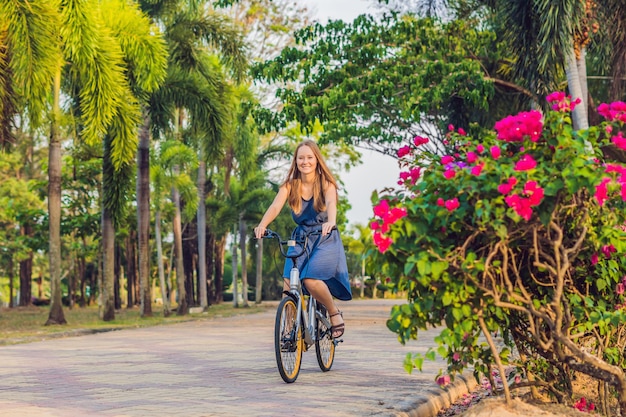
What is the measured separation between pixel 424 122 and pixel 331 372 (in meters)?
23.0

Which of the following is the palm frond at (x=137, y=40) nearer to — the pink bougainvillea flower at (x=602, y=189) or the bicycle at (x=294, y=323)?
the bicycle at (x=294, y=323)

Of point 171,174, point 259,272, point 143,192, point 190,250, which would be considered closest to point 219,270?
point 190,250

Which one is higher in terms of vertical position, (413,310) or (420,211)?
(420,211)

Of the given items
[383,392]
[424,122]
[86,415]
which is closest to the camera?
[86,415]

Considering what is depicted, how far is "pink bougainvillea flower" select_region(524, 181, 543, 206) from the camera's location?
479 centimetres

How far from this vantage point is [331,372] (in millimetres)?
9086

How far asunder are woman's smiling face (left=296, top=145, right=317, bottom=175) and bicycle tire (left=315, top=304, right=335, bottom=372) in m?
1.31

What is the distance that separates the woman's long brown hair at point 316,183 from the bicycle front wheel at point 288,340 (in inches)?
37.3

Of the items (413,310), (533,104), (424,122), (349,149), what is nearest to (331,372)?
(413,310)

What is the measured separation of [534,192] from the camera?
189 inches

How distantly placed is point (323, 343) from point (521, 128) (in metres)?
4.33

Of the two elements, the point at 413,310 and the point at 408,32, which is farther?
the point at 408,32

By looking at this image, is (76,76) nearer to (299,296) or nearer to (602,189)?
(299,296)

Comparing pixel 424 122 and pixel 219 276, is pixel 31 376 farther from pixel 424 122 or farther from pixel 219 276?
pixel 219 276
